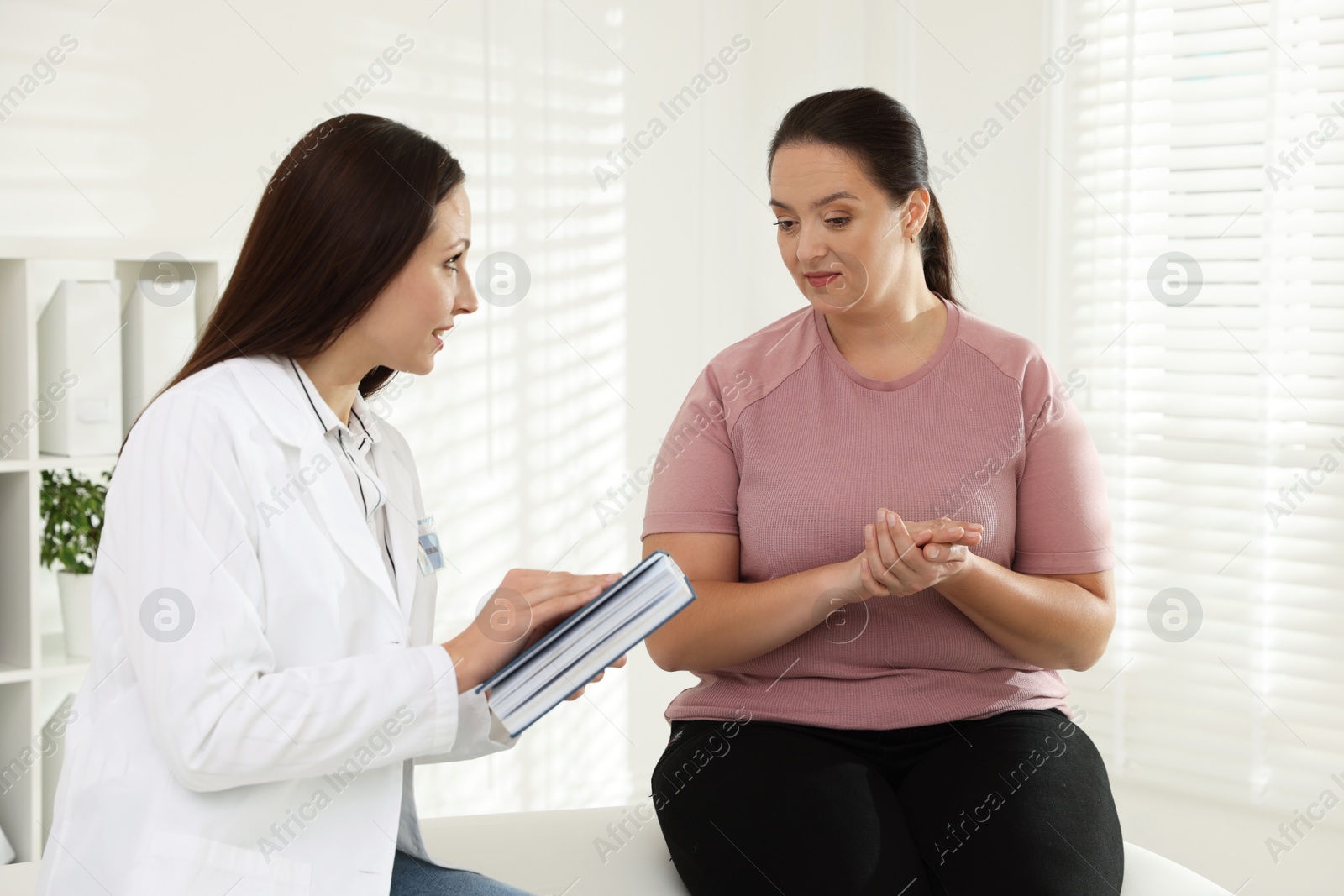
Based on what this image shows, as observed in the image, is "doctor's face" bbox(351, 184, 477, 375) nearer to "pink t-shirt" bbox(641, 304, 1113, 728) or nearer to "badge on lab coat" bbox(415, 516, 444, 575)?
"badge on lab coat" bbox(415, 516, 444, 575)

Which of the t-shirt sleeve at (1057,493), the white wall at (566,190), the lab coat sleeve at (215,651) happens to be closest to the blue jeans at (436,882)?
the lab coat sleeve at (215,651)

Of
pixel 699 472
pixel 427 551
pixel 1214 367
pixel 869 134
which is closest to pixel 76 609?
pixel 427 551

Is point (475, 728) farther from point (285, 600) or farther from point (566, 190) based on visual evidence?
point (566, 190)

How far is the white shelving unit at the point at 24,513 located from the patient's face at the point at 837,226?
49.4 inches

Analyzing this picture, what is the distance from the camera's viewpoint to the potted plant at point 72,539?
7.50ft

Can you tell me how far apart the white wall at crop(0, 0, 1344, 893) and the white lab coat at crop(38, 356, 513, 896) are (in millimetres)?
1356

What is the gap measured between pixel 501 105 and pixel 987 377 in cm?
185

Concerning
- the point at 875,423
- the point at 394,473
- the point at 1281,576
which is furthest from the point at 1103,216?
the point at 394,473

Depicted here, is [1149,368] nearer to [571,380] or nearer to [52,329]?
[571,380]

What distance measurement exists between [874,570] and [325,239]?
680mm

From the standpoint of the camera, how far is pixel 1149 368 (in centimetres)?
245

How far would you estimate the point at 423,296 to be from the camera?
115cm

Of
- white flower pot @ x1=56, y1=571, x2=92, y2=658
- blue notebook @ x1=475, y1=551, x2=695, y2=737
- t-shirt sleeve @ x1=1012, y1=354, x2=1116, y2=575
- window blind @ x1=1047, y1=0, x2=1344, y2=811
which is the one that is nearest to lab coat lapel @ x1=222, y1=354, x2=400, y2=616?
blue notebook @ x1=475, y1=551, x2=695, y2=737

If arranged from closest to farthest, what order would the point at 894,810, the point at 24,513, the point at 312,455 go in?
the point at 312,455 → the point at 894,810 → the point at 24,513
